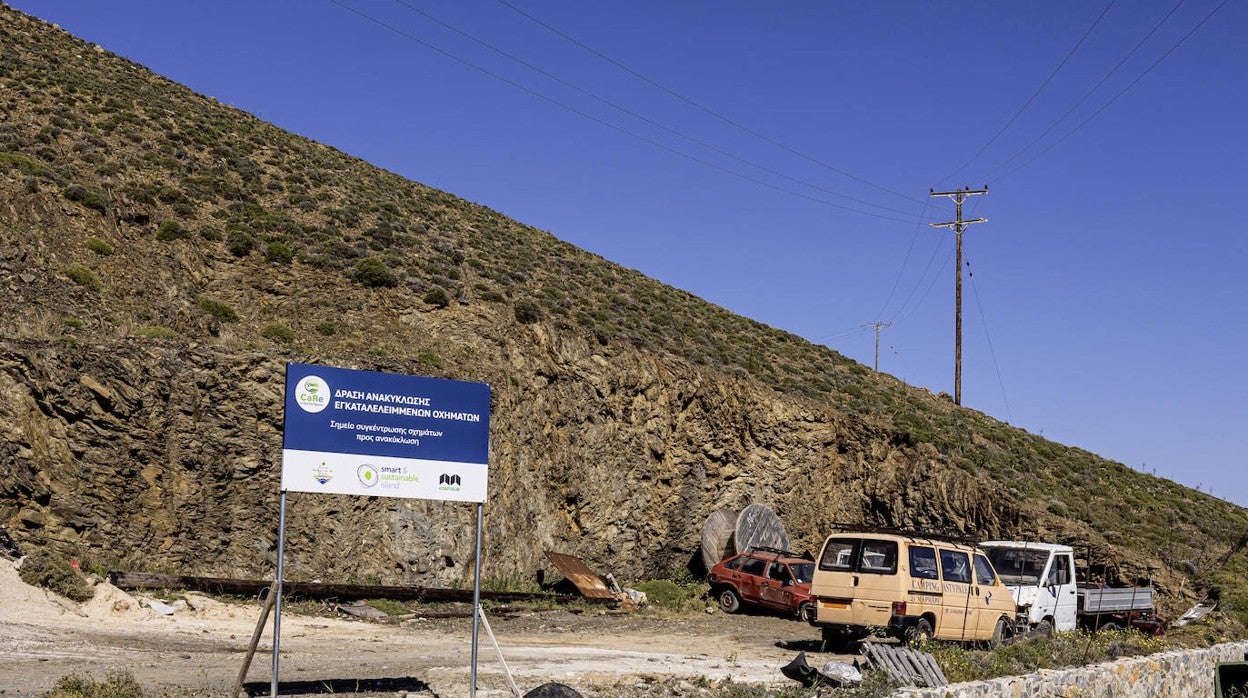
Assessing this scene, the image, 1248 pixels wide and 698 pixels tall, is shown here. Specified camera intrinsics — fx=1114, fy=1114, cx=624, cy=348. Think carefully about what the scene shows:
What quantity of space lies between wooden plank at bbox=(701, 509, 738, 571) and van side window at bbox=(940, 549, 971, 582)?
12.8m

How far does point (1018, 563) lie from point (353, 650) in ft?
44.1

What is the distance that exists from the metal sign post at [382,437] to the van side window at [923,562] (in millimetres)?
8682

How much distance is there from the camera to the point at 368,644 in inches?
694

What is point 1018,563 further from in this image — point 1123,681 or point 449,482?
point 449,482

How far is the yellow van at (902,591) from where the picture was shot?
17.8 metres

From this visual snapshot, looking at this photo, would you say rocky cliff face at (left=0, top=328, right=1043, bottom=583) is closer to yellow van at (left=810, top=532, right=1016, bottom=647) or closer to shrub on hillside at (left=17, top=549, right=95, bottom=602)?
shrub on hillside at (left=17, top=549, right=95, bottom=602)

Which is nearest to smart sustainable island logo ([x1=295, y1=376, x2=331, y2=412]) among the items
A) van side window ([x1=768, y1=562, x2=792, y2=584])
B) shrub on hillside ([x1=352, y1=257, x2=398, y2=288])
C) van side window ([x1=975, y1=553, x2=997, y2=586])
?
van side window ([x1=975, y1=553, x2=997, y2=586])

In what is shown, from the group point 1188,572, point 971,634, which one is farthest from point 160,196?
point 1188,572

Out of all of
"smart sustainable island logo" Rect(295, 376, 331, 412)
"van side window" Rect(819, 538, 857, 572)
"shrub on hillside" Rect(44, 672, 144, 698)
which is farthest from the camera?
"van side window" Rect(819, 538, 857, 572)

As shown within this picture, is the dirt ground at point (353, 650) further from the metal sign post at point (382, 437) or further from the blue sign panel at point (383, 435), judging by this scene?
the blue sign panel at point (383, 435)

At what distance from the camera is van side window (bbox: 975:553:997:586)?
19281 mm

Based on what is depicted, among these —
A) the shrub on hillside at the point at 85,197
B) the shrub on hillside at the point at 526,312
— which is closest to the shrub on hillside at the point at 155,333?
the shrub on hillside at the point at 85,197

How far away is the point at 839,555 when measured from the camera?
1880 cm

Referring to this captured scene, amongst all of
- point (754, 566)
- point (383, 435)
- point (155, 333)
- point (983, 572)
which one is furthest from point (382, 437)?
point (754, 566)
